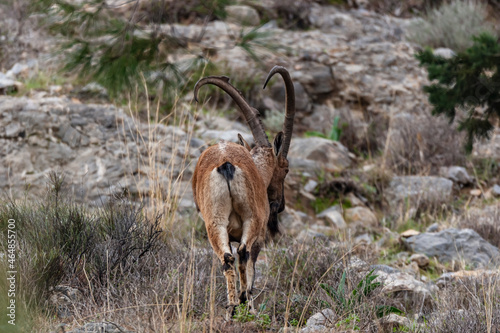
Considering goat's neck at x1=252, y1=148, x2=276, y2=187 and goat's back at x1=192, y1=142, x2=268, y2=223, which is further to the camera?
goat's neck at x1=252, y1=148, x2=276, y2=187

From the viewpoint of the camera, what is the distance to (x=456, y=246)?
634cm

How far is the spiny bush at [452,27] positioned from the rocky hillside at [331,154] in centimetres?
84

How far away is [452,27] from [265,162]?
33.9 ft

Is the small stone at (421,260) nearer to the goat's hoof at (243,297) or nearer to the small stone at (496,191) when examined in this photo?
the small stone at (496,191)

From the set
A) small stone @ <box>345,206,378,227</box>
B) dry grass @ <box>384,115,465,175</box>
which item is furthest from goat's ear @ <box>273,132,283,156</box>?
dry grass @ <box>384,115,465,175</box>

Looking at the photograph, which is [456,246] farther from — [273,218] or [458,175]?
[458,175]

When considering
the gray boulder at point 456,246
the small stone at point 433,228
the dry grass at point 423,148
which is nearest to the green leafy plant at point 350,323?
the gray boulder at point 456,246

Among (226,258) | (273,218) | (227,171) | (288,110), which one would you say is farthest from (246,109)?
Result: (226,258)

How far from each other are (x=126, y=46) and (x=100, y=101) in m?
3.19

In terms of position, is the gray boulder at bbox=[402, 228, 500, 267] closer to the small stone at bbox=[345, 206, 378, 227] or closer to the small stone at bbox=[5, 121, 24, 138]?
the small stone at bbox=[345, 206, 378, 227]

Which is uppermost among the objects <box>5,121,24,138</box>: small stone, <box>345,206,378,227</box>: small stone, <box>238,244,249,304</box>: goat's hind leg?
<box>238,244,249,304</box>: goat's hind leg

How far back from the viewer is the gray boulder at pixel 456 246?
6.21 meters

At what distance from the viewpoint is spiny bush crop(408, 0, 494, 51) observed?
13031 mm

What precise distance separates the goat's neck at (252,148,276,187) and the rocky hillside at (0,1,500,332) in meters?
0.92
